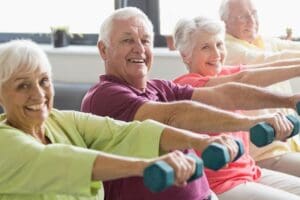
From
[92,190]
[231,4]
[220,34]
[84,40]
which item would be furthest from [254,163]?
[84,40]

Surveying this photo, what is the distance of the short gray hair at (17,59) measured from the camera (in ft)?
5.37

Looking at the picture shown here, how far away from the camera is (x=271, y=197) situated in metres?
2.13

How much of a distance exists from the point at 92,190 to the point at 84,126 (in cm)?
31

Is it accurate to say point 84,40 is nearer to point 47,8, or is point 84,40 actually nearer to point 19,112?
point 47,8

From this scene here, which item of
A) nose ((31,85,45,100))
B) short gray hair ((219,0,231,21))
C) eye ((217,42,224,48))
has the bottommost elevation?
nose ((31,85,45,100))

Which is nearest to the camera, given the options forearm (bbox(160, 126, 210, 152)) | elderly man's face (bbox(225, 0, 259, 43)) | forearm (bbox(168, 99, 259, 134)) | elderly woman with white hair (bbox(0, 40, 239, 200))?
elderly woman with white hair (bbox(0, 40, 239, 200))

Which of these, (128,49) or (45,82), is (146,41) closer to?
(128,49)

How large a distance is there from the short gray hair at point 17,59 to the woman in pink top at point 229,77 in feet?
2.80

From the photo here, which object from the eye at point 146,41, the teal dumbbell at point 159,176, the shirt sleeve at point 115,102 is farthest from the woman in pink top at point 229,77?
the teal dumbbell at point 159,176

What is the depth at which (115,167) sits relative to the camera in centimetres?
139

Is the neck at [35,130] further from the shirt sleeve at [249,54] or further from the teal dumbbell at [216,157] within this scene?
the shirt sleeve at [249,54]

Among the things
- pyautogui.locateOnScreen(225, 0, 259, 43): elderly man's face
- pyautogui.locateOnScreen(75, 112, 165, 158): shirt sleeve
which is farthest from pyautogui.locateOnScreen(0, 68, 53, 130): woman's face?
pyautogui.locateOnScreen(225, 0, 259, 43): elderly man's face

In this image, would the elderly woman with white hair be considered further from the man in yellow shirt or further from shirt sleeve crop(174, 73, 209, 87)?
the man in yellow shirt

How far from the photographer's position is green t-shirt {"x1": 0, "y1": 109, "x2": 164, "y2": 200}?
1.48 m
